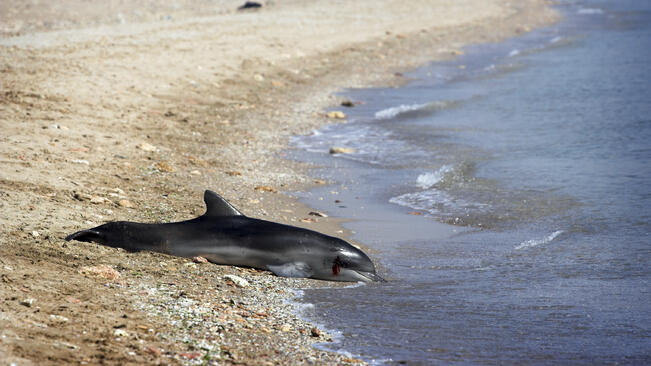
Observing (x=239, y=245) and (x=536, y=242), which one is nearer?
(x=239, y=245)

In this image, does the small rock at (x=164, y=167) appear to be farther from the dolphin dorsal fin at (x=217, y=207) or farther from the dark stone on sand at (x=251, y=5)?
the dark stone on sand at (x=251, y=5)

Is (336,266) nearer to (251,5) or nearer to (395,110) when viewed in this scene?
(395,110)

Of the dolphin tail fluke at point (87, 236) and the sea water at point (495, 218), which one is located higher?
the dolphin tail fluke at point (87, 236)

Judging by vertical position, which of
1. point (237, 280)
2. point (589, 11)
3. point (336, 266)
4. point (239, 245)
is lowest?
point (589, 11)

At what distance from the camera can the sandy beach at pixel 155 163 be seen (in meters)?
5.82

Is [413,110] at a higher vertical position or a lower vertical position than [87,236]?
lower

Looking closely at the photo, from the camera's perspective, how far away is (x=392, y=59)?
28188 millimetres

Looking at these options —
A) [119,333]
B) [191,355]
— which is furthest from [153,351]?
[119,333]

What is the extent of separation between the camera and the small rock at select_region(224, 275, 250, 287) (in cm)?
738

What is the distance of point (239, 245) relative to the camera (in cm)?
803

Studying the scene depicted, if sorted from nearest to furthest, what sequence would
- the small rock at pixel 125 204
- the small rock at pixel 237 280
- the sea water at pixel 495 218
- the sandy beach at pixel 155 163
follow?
the sandy beach at pixel 155 163
the sea water at pixel 495 218
the small rock at pixel 237 280
the small rock at pixel 125 204

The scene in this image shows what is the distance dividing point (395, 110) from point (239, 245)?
1193 cm

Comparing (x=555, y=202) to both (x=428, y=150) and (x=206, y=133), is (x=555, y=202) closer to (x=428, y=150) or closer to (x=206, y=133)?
(x=428, y=150)

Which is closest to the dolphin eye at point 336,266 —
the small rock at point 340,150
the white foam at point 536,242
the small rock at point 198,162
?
the white foam at point 536,242
